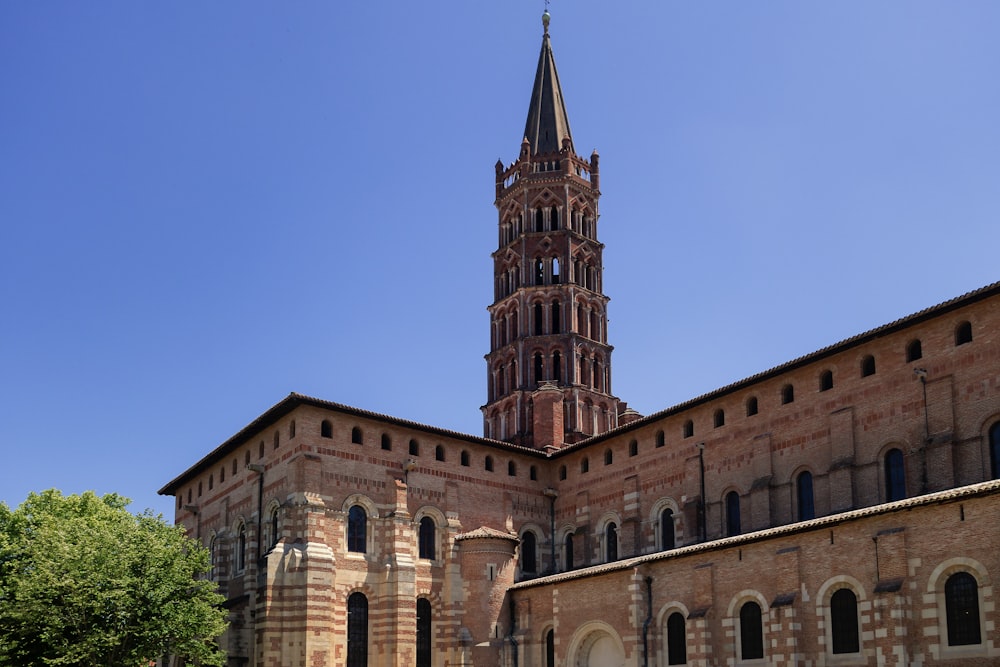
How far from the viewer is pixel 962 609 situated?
28547 millimetres

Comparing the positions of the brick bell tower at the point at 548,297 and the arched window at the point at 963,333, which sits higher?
the brick bell tower at the point at 548,297

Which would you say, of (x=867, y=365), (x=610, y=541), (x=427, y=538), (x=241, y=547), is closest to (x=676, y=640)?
(x=610, y=541)

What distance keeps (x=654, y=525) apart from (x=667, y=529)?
57 centimetres

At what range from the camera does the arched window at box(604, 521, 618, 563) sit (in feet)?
154

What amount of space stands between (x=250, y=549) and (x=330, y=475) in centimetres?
510

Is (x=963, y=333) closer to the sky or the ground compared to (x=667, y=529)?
closer to the sky

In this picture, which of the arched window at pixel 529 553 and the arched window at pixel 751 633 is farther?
the arched window at pixel 529 553

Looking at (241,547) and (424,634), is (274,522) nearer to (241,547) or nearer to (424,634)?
(241,547)

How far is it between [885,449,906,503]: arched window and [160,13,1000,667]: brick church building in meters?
0.07

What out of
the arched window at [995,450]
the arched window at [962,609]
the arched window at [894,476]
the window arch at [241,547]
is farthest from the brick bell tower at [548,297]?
the arched window at [962,609]

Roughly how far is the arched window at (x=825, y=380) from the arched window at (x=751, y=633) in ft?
28.9

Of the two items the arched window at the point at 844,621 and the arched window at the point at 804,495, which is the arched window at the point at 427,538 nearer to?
the arched window at the point at 804,495

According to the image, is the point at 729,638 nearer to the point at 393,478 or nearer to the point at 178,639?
the point at 393,478

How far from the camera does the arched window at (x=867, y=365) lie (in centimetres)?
3756
